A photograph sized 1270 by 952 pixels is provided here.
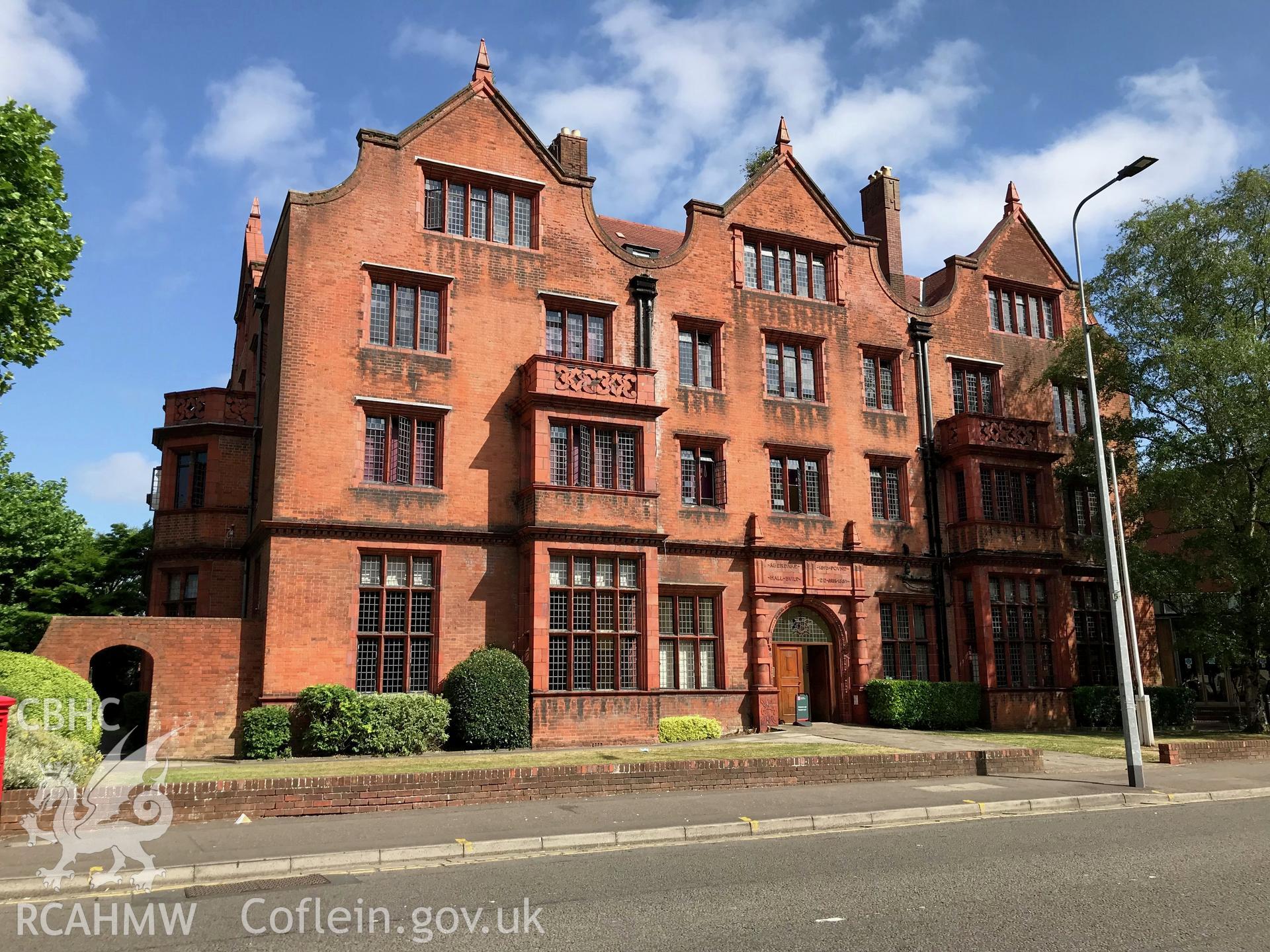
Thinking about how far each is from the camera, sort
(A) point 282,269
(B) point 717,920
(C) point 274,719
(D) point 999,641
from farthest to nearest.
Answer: (D) point 999,641
(A) point 282,269
(C) point 274,719
(B) point 717,920

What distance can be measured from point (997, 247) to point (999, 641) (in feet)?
44.4

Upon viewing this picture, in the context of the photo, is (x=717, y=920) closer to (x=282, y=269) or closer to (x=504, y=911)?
(x=504, y=911)

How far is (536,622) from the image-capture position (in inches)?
899

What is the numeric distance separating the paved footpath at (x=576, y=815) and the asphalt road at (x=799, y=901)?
1149mm

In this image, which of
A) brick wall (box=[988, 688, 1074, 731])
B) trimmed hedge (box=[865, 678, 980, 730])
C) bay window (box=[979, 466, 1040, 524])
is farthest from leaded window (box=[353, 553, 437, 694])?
bay window (box=[979, 466, 1040, 524])

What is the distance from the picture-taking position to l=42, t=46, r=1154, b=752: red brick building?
2270 cm

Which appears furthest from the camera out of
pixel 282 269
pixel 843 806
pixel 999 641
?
pixel 999 641

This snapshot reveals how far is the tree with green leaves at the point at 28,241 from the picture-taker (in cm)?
1894

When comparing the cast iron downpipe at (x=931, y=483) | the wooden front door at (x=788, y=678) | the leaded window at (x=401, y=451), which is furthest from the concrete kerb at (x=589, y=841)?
the leaded window at (x=401, y=451)

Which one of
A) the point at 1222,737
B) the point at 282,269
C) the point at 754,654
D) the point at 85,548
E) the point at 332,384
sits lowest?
the point at 1222,737

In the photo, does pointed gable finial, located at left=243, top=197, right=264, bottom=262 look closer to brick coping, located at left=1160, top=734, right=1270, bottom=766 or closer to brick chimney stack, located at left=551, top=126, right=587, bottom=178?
brick chimney stack, located at left=551, top=126, right=587, bottom=178

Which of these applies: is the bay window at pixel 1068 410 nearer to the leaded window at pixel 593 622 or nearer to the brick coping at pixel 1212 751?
the brick coping at pixel 1212 751

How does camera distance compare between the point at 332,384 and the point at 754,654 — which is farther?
the point at 754,654

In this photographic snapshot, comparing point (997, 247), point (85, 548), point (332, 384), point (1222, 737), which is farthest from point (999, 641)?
point (85, 548)
